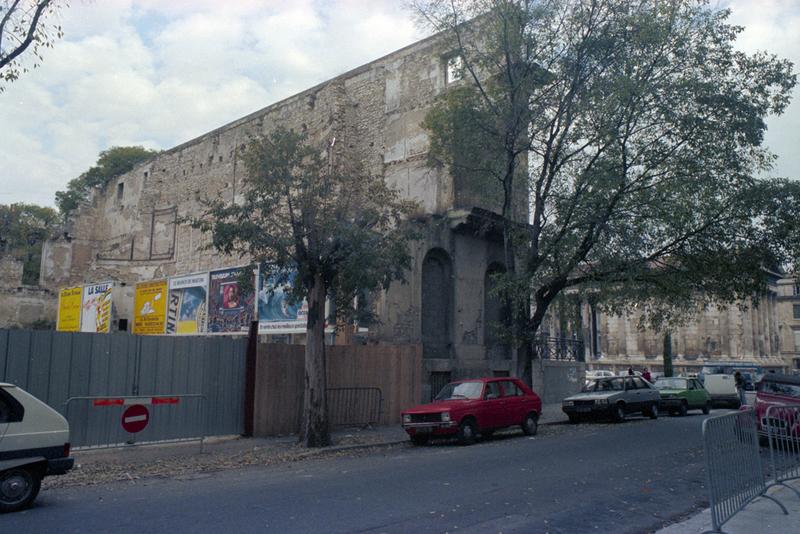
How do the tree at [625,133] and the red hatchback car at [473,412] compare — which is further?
the tree at [625,133]

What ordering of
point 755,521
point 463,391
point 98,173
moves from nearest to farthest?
1. point 755,521
2. point 463,391
3. point 98,173

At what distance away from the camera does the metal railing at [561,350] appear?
28375 millimetres

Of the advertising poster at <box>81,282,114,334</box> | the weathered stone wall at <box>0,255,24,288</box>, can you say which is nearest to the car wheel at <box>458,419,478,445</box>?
the advertising poster at <box>81,282,114,334</box>

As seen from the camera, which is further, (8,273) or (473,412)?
(8,273)

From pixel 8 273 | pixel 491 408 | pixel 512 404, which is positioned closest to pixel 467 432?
pixel 491 408

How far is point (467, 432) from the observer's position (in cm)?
1552

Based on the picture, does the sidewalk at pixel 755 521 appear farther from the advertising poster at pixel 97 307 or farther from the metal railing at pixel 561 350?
the advertising poster at pixel 97 307

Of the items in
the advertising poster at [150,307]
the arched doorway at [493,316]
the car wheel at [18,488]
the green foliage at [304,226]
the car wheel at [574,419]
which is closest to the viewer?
the car wheel at [18,488]

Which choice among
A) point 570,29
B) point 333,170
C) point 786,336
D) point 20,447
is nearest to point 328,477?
point 20,447

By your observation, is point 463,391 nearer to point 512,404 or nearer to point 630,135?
point 512,404

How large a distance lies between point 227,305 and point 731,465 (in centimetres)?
2333

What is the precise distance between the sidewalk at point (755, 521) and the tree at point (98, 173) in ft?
186

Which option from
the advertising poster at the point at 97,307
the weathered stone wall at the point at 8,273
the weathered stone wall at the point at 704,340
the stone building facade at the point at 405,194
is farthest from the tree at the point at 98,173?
the weathered stone wall at the point at 704,340

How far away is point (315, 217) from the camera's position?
15.1m
